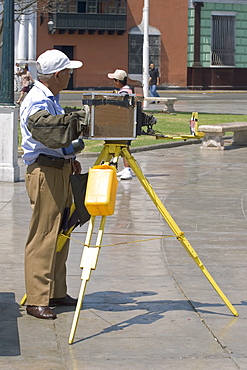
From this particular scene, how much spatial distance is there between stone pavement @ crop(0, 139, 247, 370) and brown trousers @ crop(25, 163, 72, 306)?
0.23 m

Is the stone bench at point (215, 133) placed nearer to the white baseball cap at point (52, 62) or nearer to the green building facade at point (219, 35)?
the white baseball cap at point (52, 62)

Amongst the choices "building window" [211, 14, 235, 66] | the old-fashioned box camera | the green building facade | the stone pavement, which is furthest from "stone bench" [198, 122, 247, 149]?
"building window" [211, 14, 235, 66]

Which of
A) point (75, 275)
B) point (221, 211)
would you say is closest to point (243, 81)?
point (221, 211)

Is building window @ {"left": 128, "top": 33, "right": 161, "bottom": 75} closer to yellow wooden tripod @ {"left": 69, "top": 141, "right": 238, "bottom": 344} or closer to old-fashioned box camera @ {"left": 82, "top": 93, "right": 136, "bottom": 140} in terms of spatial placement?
yellow wooden tripod @ {"left": 69, "top": 141, "right": 238, "bottom": 344}

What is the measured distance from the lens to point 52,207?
5.86m

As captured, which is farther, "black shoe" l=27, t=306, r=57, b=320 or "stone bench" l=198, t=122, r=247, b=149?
"stone bench" l=198, t=122, r=247, b=149

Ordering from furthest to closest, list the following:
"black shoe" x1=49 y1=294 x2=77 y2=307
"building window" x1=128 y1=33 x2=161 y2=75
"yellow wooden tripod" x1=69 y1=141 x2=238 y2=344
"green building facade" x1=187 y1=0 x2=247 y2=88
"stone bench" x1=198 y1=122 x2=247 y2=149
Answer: "green building facade" x1=187 y1=0 x2=247 y2=88
"building window" x1=128 y1=33 x2=161 y2=75
"stone bench" x1=198 y1=122 x2=247 y2=149
"black shoe" x1=49 y1=294 x2=77 y2=307
"yellow wooden tripod" x1=69 y1=141 x2=238 y2=344

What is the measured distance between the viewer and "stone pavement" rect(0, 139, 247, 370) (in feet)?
16.8

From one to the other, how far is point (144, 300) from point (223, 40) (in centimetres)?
4944

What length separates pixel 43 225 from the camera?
19.2 ft

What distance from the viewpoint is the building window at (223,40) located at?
54031 mm

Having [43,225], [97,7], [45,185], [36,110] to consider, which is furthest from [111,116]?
[97,7]

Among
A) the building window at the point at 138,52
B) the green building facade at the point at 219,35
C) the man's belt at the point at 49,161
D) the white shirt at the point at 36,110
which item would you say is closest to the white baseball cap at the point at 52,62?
the white shirt at the point at 36,110

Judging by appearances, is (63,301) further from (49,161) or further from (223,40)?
Result: (223,40)
